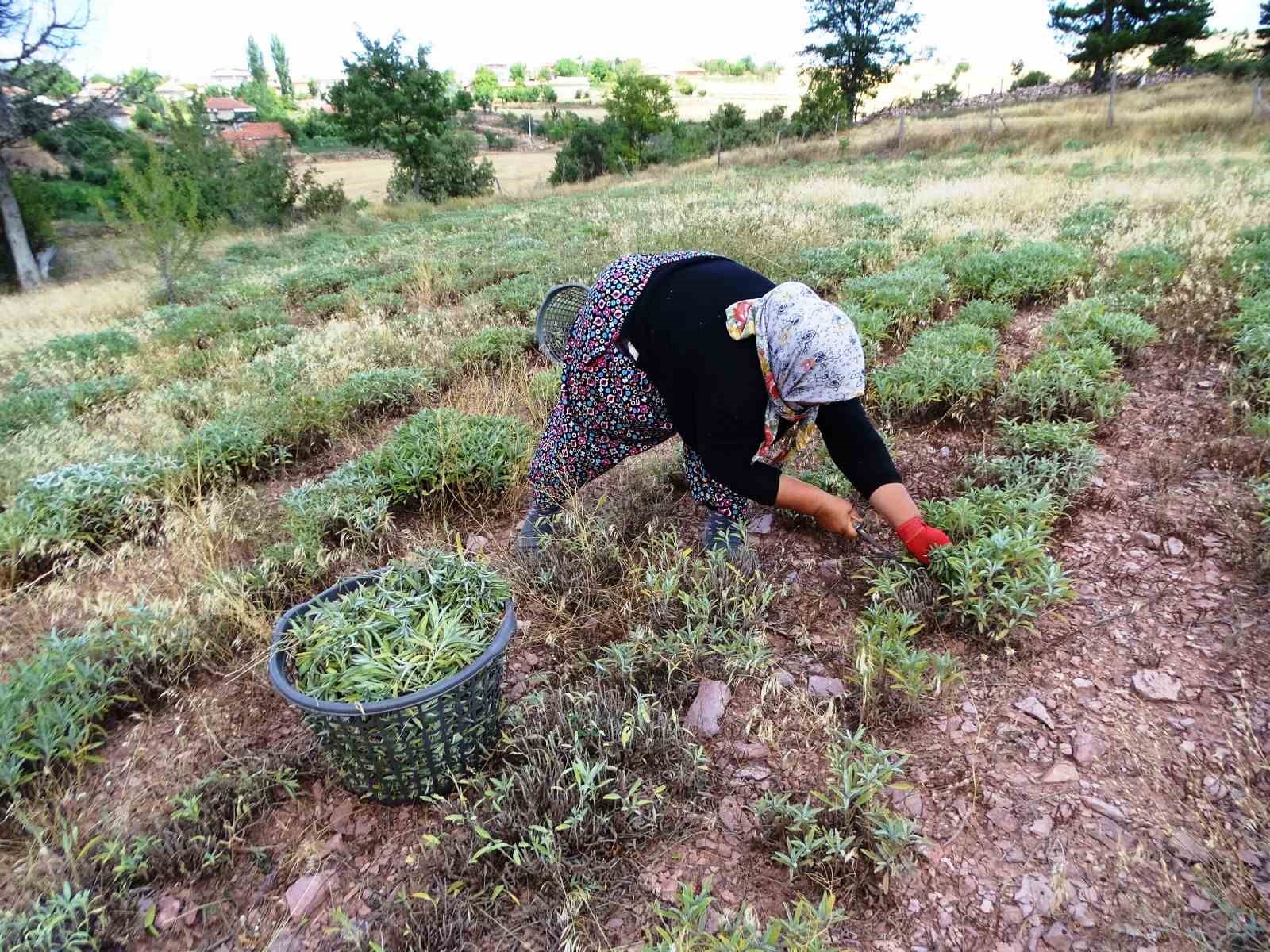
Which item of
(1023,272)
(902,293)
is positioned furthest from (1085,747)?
(1023,272)

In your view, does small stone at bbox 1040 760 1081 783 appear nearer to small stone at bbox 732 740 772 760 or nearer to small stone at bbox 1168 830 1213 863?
small stone at bbox 1168 830 1213 863

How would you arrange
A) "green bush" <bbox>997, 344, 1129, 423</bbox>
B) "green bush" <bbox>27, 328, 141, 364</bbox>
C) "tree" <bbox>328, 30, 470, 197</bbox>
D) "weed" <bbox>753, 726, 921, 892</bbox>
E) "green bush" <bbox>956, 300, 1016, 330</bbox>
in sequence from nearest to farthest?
"weed" <bbox>753, 726, 921, 892</bbox> < "green bush" <bbox>997, 344, 1129, 423</bbox> < "green bush" <bbox>956, 300, 1016, 330</bbox> < "green bush" <bbox>27, 328, 141, 364</bbox> < "tree" <bbox>328, 30, 470, 197</bbox>

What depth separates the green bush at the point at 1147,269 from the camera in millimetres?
5438

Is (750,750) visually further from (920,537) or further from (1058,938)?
(920,537)

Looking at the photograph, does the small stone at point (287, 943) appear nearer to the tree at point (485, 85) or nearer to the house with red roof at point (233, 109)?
the house with red roof at point (233, 109)

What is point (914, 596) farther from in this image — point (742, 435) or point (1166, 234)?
point (1166, 234)

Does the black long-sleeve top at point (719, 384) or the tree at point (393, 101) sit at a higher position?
the tree at point (393, 101)

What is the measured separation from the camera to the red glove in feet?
8.43

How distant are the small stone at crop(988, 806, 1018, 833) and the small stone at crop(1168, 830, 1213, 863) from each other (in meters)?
0.36

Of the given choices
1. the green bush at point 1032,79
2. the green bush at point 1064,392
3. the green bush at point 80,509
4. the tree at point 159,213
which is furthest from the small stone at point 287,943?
the green bush at point 1032,79

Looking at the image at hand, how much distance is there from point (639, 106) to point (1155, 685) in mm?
36329

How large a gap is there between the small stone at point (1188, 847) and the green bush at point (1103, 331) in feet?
11.0

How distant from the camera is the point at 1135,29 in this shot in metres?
29.6

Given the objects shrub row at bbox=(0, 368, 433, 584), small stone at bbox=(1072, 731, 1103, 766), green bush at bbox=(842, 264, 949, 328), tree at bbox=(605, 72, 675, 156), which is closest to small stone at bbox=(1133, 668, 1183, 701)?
small stone at bbox=(1072, 731, 1103, 766)
